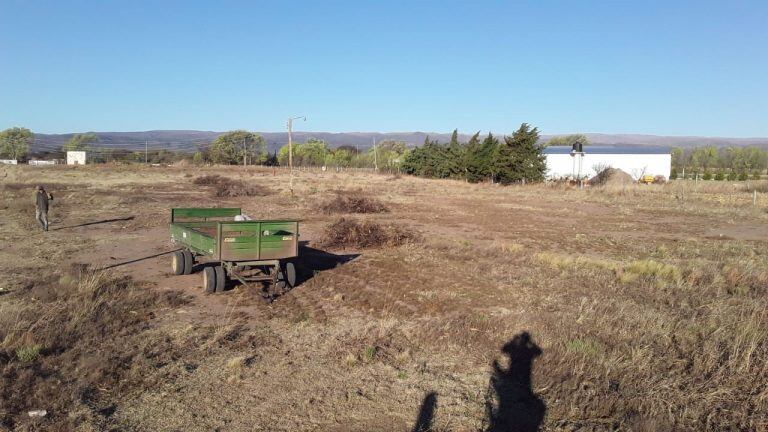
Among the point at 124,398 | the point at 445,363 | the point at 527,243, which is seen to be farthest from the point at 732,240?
the point at 124,398

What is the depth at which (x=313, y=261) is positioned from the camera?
14547 mm

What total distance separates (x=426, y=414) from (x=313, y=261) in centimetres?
916

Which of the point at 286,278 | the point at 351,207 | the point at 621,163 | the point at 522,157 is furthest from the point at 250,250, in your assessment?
the point at 621,163

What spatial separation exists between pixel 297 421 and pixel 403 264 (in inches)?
336

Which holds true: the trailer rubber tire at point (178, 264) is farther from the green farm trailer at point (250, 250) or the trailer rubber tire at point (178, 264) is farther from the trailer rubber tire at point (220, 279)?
the trailer rubber tire at point (220, 279)

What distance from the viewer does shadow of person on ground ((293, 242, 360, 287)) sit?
41.1ft

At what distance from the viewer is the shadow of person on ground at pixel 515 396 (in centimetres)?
557

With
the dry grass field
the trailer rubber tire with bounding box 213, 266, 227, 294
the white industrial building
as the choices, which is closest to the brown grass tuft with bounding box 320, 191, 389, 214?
the dry grass field

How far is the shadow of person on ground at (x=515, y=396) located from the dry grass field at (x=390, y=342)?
0.03 metres

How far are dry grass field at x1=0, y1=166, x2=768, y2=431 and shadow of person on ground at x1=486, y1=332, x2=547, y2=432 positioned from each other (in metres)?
0.03

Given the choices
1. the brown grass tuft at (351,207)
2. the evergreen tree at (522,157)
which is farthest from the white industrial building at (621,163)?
the brown grass tuft at (351,207)

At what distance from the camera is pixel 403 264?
1388 cm

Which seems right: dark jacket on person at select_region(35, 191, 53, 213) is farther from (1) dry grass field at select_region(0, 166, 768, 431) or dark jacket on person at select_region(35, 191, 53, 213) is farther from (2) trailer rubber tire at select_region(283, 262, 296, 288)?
(2) trailer rubber tire at select_region(283, 262, 296, 288)

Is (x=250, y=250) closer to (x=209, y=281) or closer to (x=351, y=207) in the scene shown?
(x=209, y=281)
